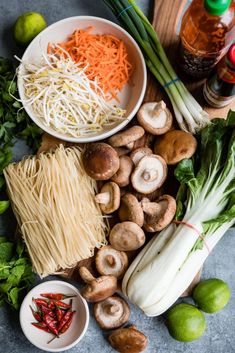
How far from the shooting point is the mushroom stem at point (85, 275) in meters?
2.89

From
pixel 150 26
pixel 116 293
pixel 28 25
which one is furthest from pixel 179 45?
pixel 116 293

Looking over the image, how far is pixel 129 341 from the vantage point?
2.94 meters

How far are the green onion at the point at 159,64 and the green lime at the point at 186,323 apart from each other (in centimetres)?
112

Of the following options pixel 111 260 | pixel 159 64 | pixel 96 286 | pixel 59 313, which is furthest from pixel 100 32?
pixel 59 313

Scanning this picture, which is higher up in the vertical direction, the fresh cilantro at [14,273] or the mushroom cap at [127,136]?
the mushroom cap at [127,136]

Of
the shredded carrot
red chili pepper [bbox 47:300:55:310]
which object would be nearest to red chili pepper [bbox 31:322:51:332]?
red chili pepper [bbox 47:300:55:310]

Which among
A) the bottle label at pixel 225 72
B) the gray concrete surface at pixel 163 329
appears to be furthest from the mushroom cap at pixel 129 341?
the bottle label at pixel 225 72

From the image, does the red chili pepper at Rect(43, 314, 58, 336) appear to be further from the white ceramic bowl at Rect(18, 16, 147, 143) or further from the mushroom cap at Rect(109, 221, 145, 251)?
the white ceramic bowl at Rect(18, 16, 147, 143)

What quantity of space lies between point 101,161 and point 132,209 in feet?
1.12

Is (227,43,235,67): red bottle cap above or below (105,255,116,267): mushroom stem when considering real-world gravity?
above

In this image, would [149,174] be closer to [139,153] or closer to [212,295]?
[139,153]

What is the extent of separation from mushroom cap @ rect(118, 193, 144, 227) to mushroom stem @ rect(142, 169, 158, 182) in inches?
5.5

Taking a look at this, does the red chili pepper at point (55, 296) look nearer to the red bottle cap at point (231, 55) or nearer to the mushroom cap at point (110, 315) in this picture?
the mushroom cap at point (110, 315)

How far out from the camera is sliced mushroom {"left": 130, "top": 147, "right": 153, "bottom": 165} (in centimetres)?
295
